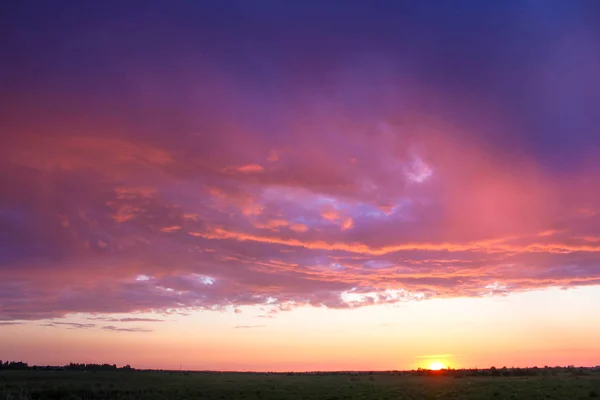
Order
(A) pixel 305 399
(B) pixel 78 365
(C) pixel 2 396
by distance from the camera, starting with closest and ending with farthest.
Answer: (C) pixel 2 396, (A) pixel 305 399, (B) pixel 78 365

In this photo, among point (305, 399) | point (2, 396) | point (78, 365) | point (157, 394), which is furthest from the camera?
point (78, 365)

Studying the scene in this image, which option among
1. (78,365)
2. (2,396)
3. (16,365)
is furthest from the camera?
(78,365)

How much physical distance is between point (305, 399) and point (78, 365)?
495 ft

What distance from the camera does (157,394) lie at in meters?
60.4

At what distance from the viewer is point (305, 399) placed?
183ft

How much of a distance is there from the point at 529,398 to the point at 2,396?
1968 inches

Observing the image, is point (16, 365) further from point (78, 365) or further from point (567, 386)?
point (567, 386)

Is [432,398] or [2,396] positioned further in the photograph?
[432,398]

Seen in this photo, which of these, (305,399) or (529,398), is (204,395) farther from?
(529,398)

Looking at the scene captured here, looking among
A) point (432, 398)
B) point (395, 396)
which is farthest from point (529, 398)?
point (395, 396)

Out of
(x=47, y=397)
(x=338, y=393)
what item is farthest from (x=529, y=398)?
(x=47, y=397)

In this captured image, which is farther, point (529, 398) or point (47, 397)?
point (47, 397)

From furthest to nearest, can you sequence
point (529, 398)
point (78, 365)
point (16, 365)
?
1. point (78, 365)
2. point (16, 365)
3. point (529, 398)

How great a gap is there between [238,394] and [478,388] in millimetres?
30215
